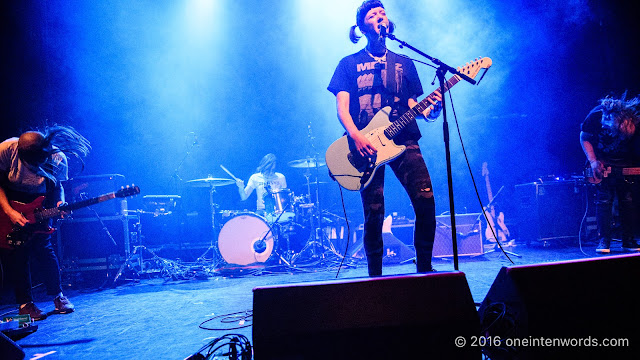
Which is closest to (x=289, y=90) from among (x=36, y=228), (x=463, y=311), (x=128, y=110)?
(x=128, y=110)

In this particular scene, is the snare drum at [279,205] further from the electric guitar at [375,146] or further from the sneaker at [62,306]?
the electric guitar at [375,146]

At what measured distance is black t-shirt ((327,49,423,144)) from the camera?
336 cm

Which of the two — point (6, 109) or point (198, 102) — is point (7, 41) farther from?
point (198, 102)

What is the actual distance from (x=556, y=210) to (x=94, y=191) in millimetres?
8927

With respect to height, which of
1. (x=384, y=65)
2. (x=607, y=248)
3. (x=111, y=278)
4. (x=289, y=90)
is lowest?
(x=111, y=278)

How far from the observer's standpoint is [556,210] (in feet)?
25.2

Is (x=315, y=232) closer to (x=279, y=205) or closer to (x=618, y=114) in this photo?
(x=279, y=205)

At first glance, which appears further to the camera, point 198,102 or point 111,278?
point 198,102

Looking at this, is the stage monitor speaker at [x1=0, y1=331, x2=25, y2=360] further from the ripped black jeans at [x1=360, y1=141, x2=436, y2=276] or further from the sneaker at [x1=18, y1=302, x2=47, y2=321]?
the sneaker at [x1=18, y1=302, x2=47, y2=321]

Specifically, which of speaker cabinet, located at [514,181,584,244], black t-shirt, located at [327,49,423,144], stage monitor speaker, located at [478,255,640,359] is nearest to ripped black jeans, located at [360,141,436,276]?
black t-shirt, located at [327,49,423,144]

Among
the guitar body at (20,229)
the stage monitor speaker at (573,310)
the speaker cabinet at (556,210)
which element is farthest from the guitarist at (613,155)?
the guitar body at (20,229)

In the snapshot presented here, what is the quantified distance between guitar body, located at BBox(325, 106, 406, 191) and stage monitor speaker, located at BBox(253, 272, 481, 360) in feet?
4.93

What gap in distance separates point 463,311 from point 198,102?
9632 millimetres

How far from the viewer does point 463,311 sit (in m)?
1.69
